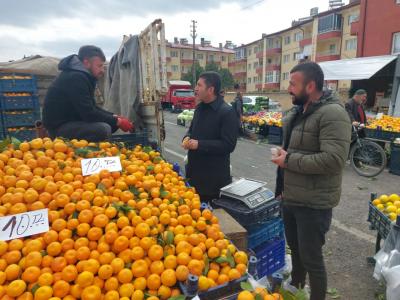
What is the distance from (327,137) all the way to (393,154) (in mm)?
6363

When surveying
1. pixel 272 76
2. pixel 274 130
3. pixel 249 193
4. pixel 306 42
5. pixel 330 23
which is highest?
pixel 330 23

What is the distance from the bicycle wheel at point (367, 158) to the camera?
6.96m

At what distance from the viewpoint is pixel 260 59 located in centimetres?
4900

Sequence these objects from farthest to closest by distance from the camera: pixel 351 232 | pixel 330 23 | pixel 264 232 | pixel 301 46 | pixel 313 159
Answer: pixel 301 46, pixel 330 23, pixel 351 232, pixel 264 232, pixel 313 159

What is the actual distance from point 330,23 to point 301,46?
16.4 feet

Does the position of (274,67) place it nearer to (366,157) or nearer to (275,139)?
(275,139)

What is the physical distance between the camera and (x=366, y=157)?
721cm

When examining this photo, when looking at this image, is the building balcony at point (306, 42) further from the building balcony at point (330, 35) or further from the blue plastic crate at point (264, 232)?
the blue plastic crate at point (264, 232)

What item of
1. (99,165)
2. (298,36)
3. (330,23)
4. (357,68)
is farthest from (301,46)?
(99,165)

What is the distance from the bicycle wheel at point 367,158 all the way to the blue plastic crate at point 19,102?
8.48 metres

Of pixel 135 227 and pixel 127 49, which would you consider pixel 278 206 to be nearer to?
pixel 135 227

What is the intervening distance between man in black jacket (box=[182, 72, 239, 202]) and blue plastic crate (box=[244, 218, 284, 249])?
698mm

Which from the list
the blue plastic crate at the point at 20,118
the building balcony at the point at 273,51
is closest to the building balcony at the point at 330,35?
the building balcony at the point at 273,51

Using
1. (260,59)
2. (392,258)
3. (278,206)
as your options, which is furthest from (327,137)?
(260,59)
